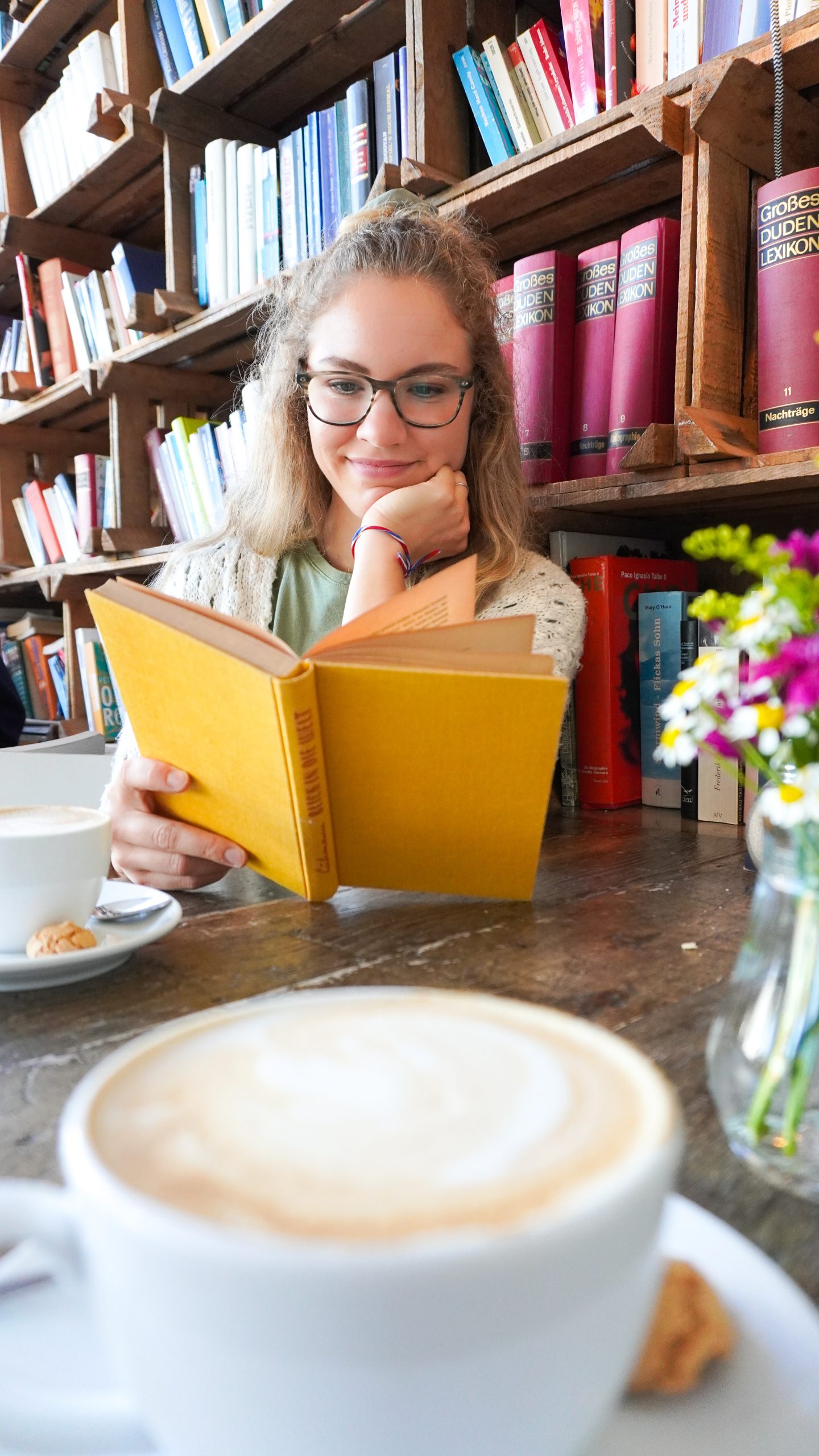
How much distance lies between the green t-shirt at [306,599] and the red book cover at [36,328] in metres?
1.46

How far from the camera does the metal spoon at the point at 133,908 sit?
2.22 feet

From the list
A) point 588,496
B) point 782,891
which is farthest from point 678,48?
point 782,891

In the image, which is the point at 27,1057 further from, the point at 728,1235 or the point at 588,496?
the point at 588,496

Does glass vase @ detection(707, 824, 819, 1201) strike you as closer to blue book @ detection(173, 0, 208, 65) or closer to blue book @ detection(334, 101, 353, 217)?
blue book @ detection(334, 101, 353, 217)

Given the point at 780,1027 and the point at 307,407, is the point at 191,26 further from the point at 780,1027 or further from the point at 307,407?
the point at 780,1027

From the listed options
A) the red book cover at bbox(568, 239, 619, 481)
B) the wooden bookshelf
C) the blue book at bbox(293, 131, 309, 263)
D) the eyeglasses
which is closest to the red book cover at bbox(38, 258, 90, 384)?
the wooden bookshelf

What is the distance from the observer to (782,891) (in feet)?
1.21

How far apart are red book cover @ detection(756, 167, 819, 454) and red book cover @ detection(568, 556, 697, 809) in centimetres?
28

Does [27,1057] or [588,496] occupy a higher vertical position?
[588,496]

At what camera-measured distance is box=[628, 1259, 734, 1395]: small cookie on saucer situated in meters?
0.25

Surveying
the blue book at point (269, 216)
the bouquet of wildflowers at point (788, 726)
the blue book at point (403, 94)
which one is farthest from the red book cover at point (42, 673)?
the bouquet of wildflowers at point (788, 726)

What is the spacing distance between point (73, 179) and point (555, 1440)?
106 inches

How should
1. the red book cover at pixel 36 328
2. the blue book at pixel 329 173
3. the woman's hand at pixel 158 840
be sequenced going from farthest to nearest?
the red book cover at pixel 36 328 < the blue book at pixel 329 173 < the woman's hand at pixel 158 840

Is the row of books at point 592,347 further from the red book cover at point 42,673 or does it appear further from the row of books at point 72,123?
the red book cover at point 42,673
